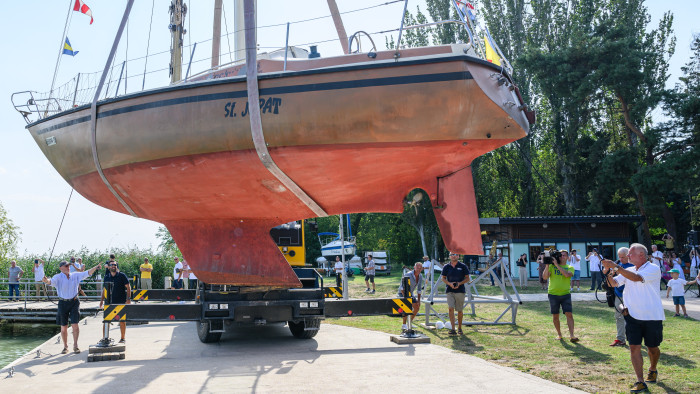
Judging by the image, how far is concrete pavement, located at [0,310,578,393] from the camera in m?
6.17

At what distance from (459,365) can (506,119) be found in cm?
336

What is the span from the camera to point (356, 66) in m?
5.46

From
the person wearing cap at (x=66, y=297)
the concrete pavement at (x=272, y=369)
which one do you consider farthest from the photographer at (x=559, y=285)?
the person wearing cap at (x=66, y=297)

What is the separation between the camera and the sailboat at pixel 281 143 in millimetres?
5449

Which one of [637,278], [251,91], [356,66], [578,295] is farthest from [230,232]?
[578,295]

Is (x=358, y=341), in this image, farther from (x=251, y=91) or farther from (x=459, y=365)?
(x=251, y=91)

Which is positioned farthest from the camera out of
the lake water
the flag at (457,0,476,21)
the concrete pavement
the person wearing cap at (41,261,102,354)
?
the lake water

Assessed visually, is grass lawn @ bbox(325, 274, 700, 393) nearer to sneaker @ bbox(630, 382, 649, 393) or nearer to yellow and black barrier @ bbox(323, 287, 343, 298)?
sneaker @ bbox(630, 382, 649, 393)

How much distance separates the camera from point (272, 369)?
23.6 ft

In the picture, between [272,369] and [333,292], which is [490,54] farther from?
[333,292]

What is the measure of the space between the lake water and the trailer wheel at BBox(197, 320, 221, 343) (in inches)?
171

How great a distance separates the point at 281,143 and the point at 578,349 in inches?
219

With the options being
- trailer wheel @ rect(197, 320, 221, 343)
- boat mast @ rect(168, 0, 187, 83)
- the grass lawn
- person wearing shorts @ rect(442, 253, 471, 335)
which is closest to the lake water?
trailer wheel @ rect(197, 320, 221, 343)

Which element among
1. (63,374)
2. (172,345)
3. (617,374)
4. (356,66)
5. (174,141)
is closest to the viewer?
(356,66)
